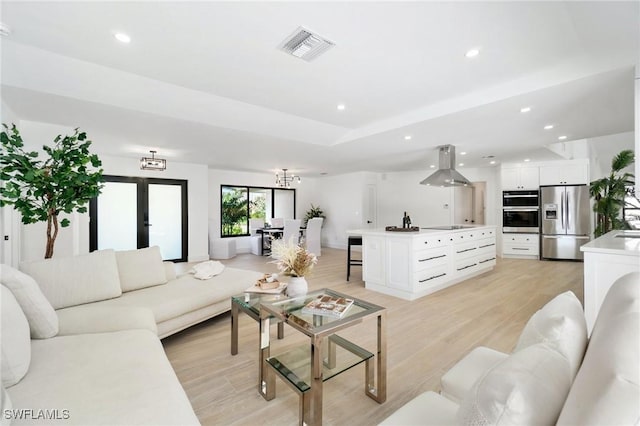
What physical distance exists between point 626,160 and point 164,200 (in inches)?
339

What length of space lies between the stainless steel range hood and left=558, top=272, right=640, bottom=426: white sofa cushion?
4509 millimetres

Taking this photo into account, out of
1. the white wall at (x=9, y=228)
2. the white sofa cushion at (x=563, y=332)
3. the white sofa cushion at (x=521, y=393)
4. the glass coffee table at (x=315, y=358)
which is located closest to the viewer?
the white sofa cushion at (x=521, y=393)

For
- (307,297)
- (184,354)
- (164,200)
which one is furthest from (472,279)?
(164,200)

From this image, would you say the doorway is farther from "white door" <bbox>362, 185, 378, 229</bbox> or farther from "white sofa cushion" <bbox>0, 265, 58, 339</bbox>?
"white sofa cushion" <bbox>0, 265, 58, 339</bbox>

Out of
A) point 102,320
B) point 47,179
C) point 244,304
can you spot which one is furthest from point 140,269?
point 244,304

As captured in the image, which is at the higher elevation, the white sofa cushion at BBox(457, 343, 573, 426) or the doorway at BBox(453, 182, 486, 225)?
the doorway at BBox(453, 182, 486, 225)

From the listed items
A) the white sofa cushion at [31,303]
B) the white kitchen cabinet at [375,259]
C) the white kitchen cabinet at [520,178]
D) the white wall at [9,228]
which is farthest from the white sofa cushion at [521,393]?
the white kitchen cabinet at [520,178]

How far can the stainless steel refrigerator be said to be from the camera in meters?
6.42

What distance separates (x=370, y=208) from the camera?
8.87 metres

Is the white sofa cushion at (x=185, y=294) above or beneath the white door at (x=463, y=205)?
beneath

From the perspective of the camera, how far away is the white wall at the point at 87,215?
397 centimetres

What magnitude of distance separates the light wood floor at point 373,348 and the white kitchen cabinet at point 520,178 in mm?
3065

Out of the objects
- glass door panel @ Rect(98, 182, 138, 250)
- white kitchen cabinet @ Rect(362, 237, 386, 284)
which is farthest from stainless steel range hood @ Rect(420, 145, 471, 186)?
glass door panel @ Rect(98, 182, 138, 250)

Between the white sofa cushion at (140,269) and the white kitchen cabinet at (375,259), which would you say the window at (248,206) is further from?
the white sofa cushion at (140,269)
